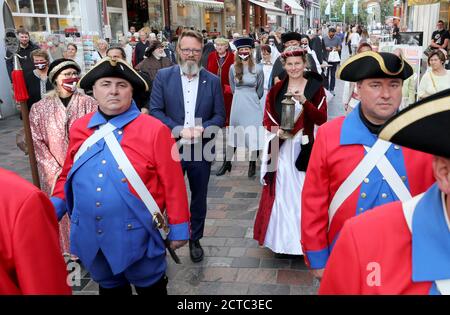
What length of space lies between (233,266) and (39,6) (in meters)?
12.1

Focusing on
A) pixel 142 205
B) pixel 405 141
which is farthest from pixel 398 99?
pixel 142 205

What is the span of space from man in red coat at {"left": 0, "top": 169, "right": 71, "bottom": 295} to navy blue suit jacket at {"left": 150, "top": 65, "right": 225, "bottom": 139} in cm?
270

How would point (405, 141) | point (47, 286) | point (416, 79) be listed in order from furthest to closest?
point (416, 79) → point (47, 286) → point (405, 141)

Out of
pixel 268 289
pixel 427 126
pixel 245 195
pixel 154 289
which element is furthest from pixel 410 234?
pixel 245 195

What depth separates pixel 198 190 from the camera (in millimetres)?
4379

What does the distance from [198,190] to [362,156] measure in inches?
86.7

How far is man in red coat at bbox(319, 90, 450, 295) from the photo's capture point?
136cm

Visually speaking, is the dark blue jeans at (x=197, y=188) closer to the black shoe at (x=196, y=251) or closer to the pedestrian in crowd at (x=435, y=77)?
the black shoe at (x=196, y=251)

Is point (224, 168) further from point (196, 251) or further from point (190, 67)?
point (190, 67)

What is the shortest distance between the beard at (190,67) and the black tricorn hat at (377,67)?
1.98m

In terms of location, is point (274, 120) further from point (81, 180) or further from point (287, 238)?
point (81, 180)

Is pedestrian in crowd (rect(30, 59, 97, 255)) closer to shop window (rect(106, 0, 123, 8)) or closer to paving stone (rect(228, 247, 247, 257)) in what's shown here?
paving stone (rect(228, 247, 247, 257))

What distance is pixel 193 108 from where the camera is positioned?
4.34m

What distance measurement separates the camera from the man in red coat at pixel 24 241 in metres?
1.52
